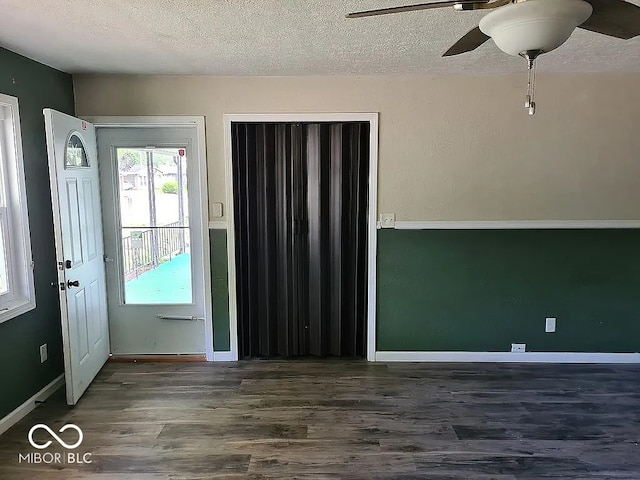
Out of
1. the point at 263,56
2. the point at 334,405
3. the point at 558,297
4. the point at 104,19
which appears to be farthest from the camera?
the point at 558,297

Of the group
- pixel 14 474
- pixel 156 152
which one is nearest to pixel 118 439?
pixel 14 474

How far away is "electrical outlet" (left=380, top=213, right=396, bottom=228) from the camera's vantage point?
3.63 metres

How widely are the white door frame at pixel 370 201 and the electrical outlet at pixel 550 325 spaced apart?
1399mm

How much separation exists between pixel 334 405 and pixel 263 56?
2.34 m

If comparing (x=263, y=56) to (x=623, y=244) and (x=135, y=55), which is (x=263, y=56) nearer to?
→ (x=135, y=55)

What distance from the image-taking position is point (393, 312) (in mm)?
3764

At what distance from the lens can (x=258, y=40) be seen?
254cm

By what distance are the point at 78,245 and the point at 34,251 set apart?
264 mm

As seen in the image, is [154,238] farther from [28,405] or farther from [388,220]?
[388,220]

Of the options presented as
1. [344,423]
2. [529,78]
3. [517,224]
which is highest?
[529,78]

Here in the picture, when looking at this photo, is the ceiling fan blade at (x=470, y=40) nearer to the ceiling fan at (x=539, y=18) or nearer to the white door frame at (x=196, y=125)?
the ceiling fan at (x=539, y=18)

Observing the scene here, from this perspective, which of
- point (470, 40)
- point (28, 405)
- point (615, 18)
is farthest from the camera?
point (28, 405)

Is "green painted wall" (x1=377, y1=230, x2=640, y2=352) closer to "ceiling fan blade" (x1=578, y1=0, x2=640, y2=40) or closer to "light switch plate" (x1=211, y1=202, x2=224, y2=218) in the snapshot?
"light switch plate" (x1=211, y1=202, x2=224, y2=218)

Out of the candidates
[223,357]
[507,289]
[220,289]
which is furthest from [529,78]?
[223,357]
